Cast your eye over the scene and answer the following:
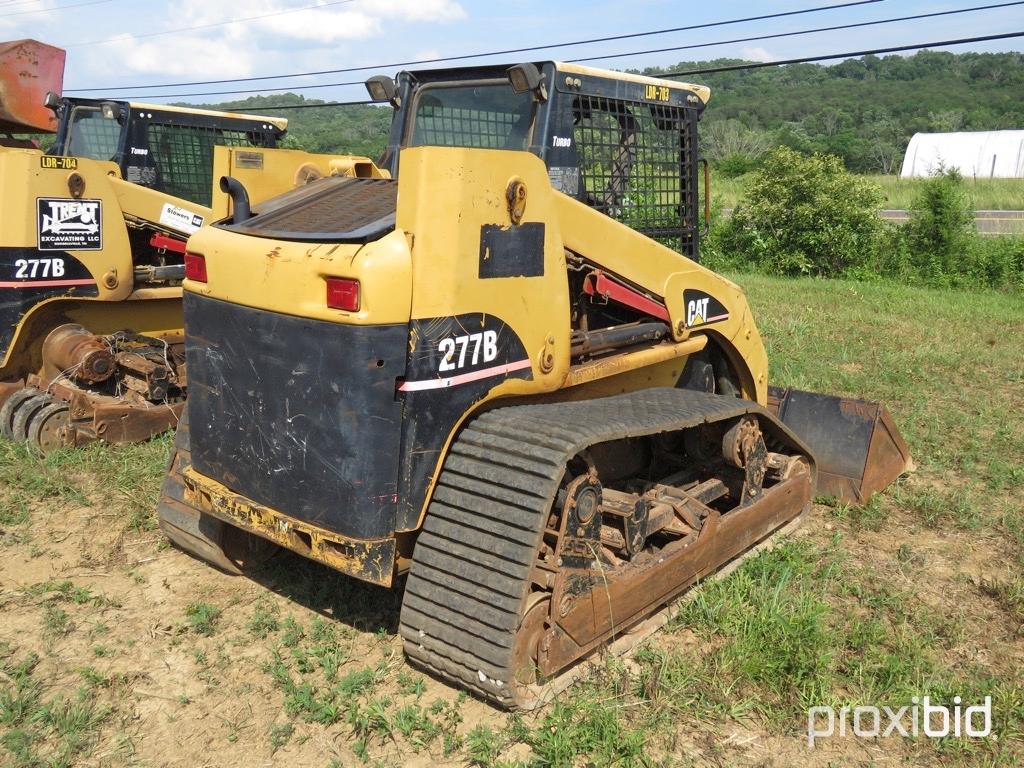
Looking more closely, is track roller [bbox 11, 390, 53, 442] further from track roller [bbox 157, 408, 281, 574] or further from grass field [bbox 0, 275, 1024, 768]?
track roller [bbox 157, 408, 281, 574]

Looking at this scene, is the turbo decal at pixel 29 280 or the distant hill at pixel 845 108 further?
the distant hill at pixel 845 108

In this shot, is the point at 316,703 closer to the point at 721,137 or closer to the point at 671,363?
the point at 671,363

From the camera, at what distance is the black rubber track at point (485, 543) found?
3203 millimetres

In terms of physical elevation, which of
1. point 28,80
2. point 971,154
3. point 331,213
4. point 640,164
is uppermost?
point 971,154

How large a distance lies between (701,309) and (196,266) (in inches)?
96.3

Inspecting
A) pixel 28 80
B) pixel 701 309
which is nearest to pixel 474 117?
pixel 701 309

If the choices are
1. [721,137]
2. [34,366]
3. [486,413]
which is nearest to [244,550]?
[486,413]

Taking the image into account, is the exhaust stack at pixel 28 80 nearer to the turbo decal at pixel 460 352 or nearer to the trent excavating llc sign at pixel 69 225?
the trent excavating llc sign at pixel 69 225

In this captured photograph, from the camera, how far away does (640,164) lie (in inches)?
193

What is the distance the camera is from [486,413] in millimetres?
3576

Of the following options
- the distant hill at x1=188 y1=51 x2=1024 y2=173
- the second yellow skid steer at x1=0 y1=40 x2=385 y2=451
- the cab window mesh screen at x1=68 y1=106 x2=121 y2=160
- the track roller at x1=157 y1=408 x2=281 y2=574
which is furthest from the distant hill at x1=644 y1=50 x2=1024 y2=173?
the track roller at x1=157 y1=408 x2=281 y2=574

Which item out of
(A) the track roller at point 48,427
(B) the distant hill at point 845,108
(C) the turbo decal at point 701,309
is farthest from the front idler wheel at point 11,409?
(B) the distant hill at point 845,108

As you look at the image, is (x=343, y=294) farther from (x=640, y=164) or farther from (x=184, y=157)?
(x=184, y=157)

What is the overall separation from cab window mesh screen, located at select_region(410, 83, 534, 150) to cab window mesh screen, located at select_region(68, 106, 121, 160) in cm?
481
